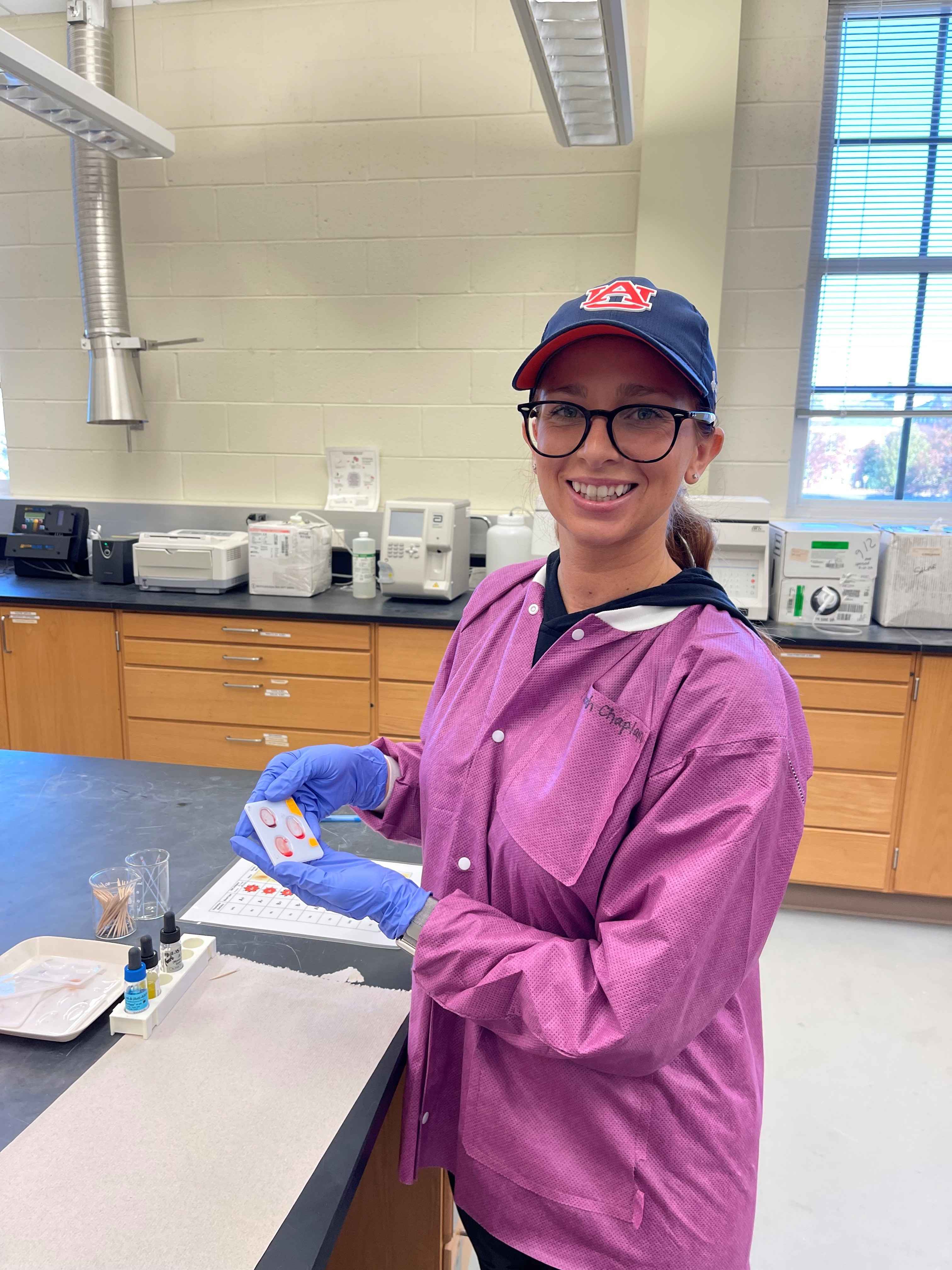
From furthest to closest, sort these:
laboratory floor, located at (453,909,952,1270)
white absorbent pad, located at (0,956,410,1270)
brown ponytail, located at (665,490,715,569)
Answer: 1. laboratory floor, located at (453,909,952,1270)
2. brown ponytail, located at (665,490,715,569)
3. white absorbent pad, located at (0,956,410,1270)

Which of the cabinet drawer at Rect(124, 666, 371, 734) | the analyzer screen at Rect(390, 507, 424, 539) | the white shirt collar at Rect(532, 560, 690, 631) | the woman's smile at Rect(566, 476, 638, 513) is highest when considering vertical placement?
the woman's smile at Rect(566, 476, 638, 513)

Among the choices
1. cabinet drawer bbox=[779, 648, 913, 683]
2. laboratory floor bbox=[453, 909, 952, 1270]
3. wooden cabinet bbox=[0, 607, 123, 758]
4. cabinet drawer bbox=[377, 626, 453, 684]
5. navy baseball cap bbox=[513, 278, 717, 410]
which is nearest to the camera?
navy baseball cap bbox=[513, 278, 717, 410]

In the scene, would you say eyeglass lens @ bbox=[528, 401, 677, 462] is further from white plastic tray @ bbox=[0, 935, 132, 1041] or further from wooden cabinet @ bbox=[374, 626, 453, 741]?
wooden cabinet @ bbox=[374, 626, 453, 741]

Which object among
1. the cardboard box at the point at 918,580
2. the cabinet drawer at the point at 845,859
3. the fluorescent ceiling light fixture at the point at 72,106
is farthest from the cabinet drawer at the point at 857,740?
the fluorescent ceiling light fixture at the point at 72,106

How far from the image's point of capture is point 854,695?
8.95 feet

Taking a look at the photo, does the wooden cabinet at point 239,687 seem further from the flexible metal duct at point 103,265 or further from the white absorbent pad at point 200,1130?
the white absorbent pad at point 200,1130

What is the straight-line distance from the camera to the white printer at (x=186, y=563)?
3.25 meters

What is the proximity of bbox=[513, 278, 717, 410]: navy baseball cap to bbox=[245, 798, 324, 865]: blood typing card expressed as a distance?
2.07 ft

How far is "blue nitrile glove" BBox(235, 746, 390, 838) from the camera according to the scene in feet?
3.81

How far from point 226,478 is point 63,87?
181 centimetres

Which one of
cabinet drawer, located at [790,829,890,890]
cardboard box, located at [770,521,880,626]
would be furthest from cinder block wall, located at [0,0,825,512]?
cabinet drawer, located at [790,829,890,890]

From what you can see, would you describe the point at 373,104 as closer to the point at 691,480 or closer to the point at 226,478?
the point at 226,478

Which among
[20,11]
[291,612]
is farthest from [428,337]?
[20,11]

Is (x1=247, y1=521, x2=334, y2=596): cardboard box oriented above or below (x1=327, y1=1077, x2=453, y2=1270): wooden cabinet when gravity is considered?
above
